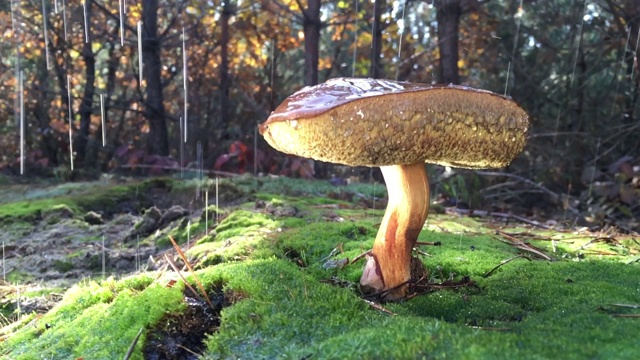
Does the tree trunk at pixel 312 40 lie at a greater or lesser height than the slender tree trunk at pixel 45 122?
greater

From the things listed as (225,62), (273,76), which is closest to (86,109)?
(225,62)

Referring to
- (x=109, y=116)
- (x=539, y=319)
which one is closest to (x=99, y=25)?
(x=109, y=116)

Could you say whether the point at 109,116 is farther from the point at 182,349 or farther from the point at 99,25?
the point at 182,349

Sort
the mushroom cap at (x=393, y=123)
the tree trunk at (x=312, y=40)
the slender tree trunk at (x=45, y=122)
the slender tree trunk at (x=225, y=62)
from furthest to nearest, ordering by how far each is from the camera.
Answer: the slender tree trunk at (x=225, y=62) < the slender tree trunk at (x=45, y=122) < the tree trunk at (x=312, y=40) < the mushroom cap at (x=393, y=123)

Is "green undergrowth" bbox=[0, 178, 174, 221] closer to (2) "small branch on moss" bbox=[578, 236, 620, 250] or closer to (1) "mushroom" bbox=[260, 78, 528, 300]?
(1) "mushroom" bbox=[260, 78, 528, 300]

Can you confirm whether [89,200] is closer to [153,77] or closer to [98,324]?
[98,324]

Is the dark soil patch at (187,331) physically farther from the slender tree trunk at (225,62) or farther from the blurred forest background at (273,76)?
the slender tree trunk at (225,62)

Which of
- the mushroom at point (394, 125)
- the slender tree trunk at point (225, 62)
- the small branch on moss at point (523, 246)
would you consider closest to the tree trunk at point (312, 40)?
the slender tree trunk at point (225, 62)
